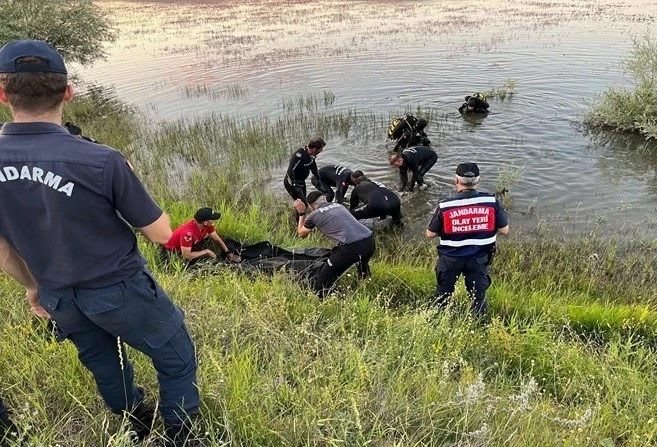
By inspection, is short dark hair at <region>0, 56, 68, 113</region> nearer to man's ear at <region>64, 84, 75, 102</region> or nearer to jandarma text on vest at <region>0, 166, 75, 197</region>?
man's ear at <region>64, 84, 75, 102</region>

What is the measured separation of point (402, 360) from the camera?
120 inches

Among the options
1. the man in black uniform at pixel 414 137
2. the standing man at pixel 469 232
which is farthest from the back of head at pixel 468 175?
the man in black uniform at pixel 414 137

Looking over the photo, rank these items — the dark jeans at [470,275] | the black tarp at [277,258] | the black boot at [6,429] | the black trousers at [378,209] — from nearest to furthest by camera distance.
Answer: the black boot at [6,429] → the dark jeans at [470,275] → the black tarp at [277,258] → the black trousers at [378,209]

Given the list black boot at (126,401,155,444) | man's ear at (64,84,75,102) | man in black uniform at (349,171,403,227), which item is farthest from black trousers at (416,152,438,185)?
man's ear at (64,84,75,102)

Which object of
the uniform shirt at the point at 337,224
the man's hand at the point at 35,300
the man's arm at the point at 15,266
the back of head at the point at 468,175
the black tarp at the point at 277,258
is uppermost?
the man's arm at the point at 15,266

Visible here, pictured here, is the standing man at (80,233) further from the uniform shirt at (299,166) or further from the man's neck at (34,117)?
the uniform shirt at (299,166)

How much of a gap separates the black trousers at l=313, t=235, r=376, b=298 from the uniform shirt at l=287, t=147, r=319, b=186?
2.77m

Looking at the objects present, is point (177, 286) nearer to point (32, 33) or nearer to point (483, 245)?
point (483, 245)

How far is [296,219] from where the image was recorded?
789 centimetres

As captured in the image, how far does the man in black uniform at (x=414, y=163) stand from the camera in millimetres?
8531

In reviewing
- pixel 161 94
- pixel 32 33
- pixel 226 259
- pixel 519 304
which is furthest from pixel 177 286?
pixel 32 33

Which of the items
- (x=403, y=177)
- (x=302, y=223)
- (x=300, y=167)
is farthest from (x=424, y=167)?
(x=302, y=223)

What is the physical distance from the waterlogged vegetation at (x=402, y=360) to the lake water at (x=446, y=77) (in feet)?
6.61

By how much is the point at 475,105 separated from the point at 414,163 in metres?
4.66
